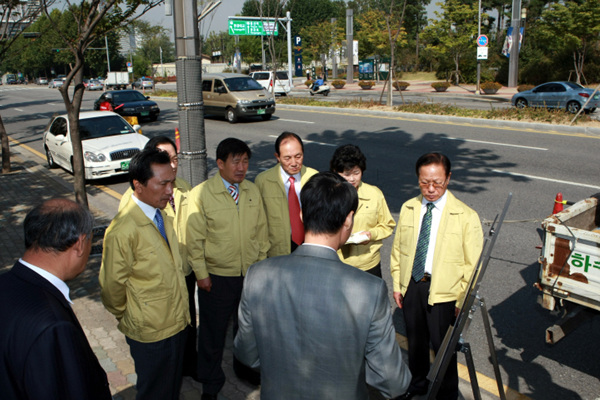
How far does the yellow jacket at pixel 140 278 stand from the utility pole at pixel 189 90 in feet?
5.92

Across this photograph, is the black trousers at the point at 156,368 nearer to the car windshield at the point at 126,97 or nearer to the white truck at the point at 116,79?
the car windshield at the point at 126,97

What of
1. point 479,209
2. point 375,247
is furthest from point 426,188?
point 479,209

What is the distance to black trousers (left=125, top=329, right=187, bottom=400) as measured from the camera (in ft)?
10.3

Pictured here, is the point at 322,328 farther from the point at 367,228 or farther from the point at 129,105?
the point at 129,105

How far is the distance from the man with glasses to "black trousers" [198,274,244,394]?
1.25 metres

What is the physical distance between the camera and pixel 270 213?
4.16 metres

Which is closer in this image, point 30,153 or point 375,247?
point 375,247

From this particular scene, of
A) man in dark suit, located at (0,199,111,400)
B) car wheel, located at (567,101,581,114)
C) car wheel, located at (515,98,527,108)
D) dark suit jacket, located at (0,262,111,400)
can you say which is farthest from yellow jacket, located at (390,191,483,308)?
car wheel, located at (515,98,527,108)

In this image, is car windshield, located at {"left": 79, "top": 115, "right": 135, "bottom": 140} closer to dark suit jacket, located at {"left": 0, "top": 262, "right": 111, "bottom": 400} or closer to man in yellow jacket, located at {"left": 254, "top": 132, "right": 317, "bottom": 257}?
man in yellow jacket, located at {"left": 254, "top": 132, "right": 317, "bottom": 257}

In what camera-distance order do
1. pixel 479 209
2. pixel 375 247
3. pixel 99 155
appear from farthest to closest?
pixel 99 155 → pixel 479 209 → pixel 375 247

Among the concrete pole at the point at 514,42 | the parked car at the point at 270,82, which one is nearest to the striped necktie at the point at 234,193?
the parked car at the point at 270,82

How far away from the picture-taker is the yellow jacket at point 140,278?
3.00 metres

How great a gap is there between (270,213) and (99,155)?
8.65 m

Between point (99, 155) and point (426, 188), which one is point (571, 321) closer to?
point (426, 188)
